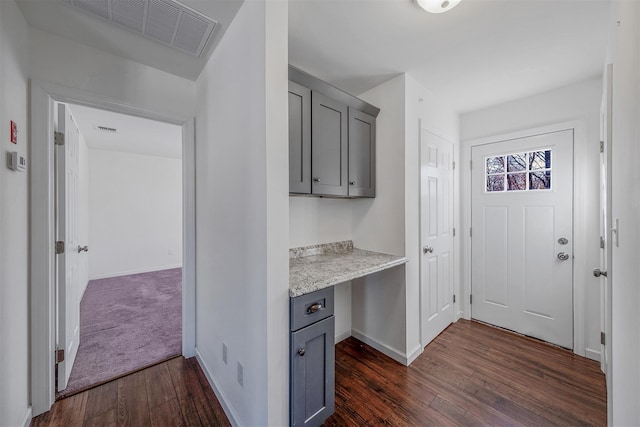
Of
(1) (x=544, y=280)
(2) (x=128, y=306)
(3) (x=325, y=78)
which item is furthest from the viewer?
(2) (x=128, y=306)

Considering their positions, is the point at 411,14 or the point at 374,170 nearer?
the point at 411,14

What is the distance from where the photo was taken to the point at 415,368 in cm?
201

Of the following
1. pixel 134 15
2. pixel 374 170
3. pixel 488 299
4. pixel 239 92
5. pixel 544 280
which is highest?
pixel 134 15

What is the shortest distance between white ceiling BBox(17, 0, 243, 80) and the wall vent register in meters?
2.84

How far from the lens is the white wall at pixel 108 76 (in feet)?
5.10

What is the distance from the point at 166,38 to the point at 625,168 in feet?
8.15

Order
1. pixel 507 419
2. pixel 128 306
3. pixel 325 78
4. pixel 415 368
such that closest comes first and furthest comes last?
pixel 507 419, pixel 415 368, pixel 325 78, pixel 128 306

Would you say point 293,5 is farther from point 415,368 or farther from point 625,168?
point 415,368

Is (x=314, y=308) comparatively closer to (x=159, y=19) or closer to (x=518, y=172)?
(x=159, y=19)

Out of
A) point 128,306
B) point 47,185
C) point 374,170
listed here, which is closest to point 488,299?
point 374,170

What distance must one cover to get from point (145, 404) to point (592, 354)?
3.56 meters

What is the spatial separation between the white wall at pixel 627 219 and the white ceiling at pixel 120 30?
174 centimetres

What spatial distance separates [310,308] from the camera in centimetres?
132

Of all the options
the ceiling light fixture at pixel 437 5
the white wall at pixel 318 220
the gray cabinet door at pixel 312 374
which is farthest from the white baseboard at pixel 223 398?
the ceiling light fixture at pixel 437 5
